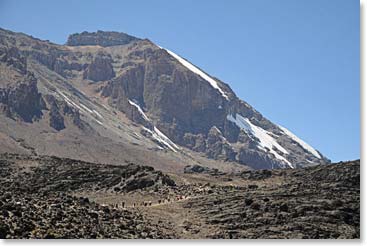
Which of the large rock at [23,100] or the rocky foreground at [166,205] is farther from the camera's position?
the large rock at [23,100]

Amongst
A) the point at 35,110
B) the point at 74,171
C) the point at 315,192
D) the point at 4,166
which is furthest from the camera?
the point at 35,110

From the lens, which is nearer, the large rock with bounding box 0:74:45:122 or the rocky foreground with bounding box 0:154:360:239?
the rocky foreground with bounding box 0:154:360:239

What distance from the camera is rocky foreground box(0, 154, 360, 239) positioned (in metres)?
12.2

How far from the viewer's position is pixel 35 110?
148 meters

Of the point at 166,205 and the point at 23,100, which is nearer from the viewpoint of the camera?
the point at 166,205

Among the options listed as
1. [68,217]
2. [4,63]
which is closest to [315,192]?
[68,217]

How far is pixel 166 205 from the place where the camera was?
2094 centimetres

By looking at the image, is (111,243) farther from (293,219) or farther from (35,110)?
(35,110)

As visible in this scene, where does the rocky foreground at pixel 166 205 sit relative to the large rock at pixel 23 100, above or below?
below

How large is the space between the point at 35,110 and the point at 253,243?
143m

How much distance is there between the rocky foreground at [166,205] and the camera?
12.2m

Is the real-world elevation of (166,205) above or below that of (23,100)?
below

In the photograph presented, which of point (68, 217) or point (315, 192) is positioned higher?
point (315, 192)

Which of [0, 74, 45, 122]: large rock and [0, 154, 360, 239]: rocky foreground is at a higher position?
[0, 74, 45, 122]: large rock
